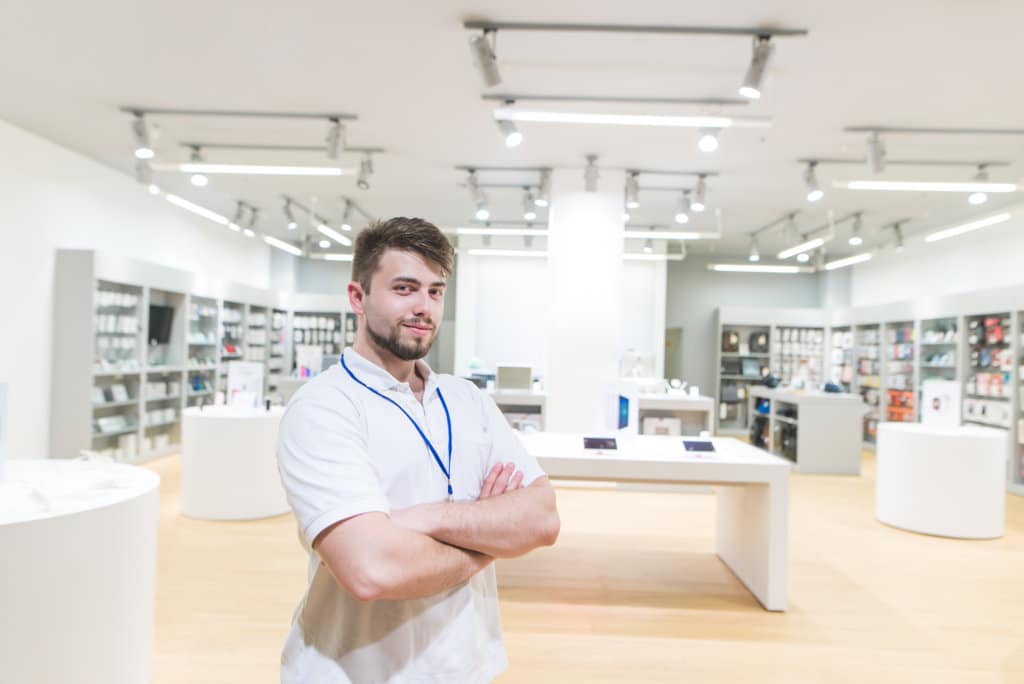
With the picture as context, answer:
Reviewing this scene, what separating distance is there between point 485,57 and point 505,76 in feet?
2.69

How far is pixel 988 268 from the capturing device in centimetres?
1009

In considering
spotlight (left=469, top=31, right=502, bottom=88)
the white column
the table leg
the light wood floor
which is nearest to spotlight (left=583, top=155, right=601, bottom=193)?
the white column

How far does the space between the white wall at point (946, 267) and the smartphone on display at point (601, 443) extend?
7.44 metres

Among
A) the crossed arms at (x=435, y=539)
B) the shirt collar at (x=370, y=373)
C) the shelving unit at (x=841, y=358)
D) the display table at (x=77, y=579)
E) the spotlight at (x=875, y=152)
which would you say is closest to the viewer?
the crossed arms at (x=435, y=539)

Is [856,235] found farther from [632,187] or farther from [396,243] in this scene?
[396,243]

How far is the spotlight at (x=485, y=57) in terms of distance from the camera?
4.47m

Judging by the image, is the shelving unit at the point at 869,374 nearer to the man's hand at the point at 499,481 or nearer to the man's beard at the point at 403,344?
the man's hand at the point at 499,481

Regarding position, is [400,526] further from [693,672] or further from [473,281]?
[473,281]

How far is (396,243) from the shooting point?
151 centimetres

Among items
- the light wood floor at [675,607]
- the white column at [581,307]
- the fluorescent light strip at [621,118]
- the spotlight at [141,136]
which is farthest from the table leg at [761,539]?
the spotlight at [141,136]

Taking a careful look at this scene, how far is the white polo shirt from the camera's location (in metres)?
1.34

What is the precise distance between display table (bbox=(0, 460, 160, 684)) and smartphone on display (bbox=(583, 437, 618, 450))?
8.86 ft

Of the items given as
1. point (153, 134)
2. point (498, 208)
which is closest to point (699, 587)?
point (153, 134)

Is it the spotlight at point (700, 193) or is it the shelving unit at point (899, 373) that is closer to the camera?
the spotlight at point (700, 193)
